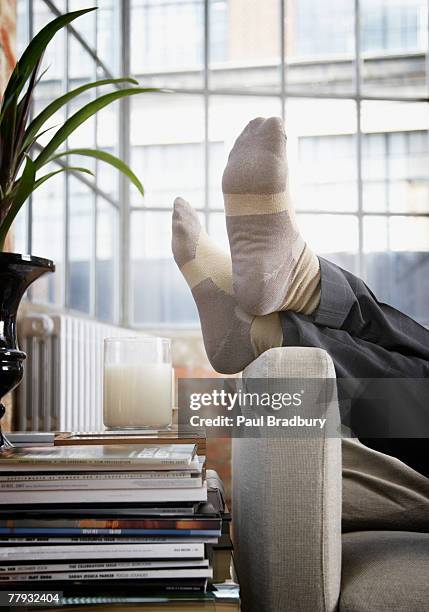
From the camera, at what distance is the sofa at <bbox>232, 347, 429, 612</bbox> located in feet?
2.94

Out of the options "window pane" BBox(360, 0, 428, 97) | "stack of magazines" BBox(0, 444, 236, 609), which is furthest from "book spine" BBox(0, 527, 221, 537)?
"window pane" BBox(360, 0, 428, 97)

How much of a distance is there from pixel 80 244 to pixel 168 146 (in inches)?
51.7

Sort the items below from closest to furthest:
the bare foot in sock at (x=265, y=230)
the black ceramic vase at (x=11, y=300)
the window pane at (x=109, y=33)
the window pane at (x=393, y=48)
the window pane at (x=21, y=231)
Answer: the black ceramic vase at (x=11, y=300) < the bare foot in sock at (x=265, y=230) < the window pane at (x=21, y=231) < the window pane at (x=109, y=33) < the window pane at (x=393, y=48)

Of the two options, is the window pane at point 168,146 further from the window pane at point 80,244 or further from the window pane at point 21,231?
the window pane at point 21,231

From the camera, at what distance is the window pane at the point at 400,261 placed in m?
4.78

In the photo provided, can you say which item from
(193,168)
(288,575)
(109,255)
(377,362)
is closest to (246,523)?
(288,575)

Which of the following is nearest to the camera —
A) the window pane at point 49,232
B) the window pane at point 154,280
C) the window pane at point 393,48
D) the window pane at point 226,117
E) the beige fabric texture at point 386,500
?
the beige fabric texture at point 386,500

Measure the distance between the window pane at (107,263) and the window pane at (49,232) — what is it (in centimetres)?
65

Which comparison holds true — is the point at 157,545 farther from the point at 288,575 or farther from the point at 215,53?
the point at 215,53

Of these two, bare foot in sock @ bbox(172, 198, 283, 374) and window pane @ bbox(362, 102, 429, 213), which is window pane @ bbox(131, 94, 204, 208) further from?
bare foot in sock @ bbox(172, 198, 283, 374)

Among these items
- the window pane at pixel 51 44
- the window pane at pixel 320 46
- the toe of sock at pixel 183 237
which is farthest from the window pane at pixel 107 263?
the toe of sock at pixel 183 237

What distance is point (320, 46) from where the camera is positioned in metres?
4.96

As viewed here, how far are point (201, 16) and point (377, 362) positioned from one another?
415 cm

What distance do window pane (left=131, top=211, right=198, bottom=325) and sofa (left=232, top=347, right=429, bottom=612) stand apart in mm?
3786
